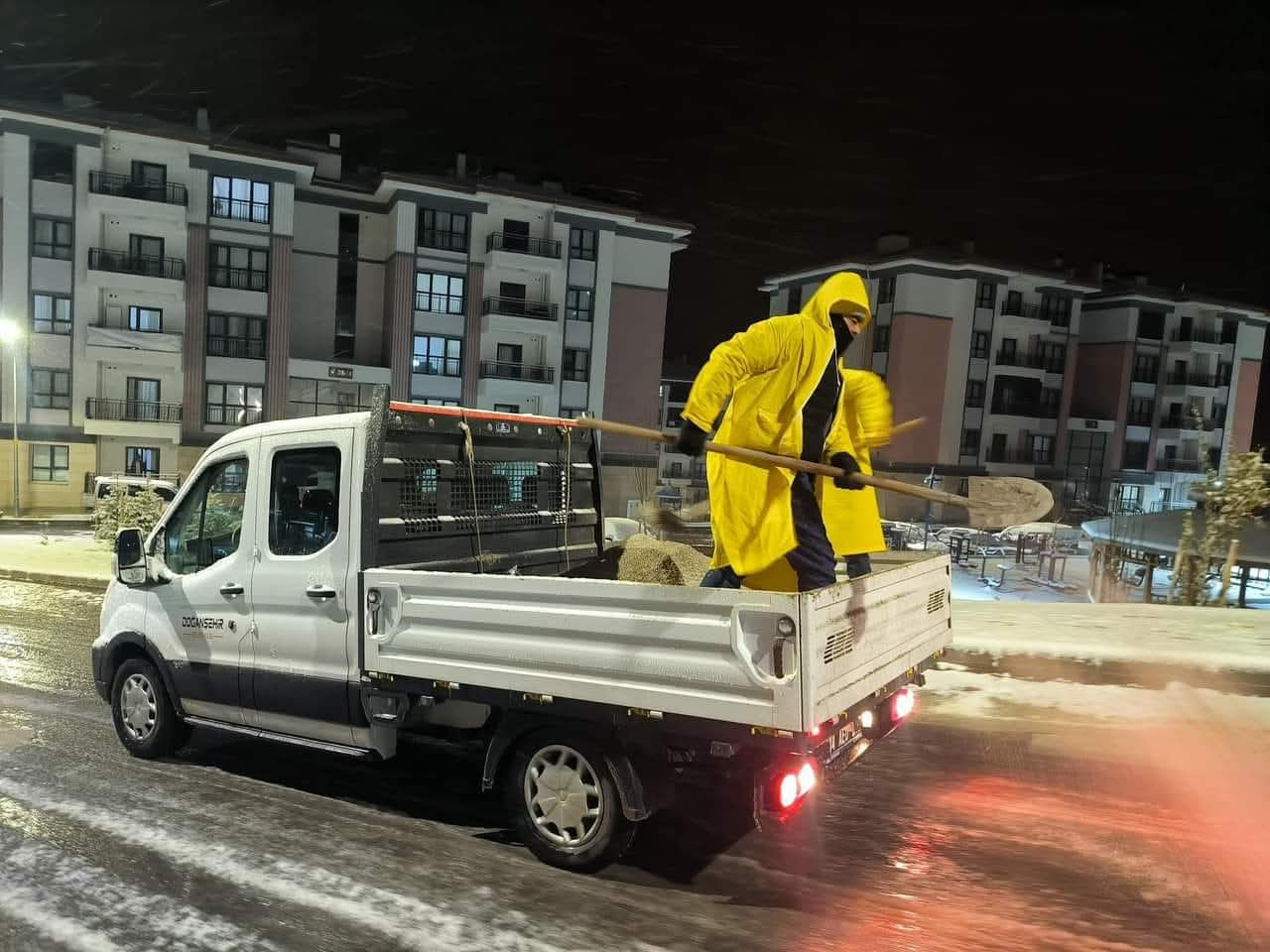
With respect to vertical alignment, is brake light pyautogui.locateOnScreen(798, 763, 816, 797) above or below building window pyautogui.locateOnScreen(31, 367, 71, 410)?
below

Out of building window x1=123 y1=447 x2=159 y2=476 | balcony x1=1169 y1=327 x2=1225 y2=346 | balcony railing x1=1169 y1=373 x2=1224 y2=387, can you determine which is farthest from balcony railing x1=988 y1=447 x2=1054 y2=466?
building window x1=123 y1=447 x2=159 y2=476

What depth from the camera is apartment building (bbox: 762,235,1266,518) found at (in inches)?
1766

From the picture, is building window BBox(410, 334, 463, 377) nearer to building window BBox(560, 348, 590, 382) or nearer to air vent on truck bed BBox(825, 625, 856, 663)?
building window BBox(560, 348, 590, 382)

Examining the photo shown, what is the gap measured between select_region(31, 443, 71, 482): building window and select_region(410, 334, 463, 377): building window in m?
13.6

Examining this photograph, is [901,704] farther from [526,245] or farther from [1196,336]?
[1196,336]

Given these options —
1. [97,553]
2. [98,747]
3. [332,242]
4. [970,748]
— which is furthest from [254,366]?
[970,748]

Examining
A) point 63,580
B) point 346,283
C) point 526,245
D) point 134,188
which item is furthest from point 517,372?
point 63,580

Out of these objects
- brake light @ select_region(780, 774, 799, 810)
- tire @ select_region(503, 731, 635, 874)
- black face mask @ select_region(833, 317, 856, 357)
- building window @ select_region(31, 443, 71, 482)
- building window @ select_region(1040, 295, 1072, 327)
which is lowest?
building window @ select_region(31, 443, 71, 482)

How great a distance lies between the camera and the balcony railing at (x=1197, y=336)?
52.7 m

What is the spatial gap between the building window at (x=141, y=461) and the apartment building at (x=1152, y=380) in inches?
1979

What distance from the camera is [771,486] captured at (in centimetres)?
427

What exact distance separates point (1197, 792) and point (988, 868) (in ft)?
6.38

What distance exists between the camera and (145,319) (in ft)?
108

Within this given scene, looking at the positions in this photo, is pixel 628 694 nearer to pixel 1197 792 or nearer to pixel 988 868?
pixel 988 868
